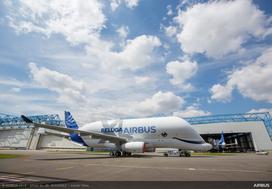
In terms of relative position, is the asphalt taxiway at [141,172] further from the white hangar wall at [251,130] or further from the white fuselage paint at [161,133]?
the white hangar wall at [251,130]

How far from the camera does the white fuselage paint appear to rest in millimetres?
29594

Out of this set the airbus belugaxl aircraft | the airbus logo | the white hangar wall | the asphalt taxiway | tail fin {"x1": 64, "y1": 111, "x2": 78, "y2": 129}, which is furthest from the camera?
the white hangar wall

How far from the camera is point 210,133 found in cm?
6044

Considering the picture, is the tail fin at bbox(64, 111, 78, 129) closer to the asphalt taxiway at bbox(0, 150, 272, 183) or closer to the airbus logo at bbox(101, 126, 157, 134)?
the airbus logo at bbox(101, 126, 157, 134)

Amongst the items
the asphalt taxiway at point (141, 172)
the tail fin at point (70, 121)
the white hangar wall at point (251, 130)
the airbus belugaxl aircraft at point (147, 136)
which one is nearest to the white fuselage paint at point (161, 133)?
the airbus belugaxl aircraft at point (147, 136)

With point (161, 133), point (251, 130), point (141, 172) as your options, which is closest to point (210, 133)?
point (251, 130)

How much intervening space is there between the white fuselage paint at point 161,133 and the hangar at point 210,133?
11797 millimetres

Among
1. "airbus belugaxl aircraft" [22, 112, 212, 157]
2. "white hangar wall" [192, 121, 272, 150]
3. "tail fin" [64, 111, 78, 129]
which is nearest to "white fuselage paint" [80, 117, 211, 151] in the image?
"airbus belugaxl aircraft" [22, 112, 212, 157]

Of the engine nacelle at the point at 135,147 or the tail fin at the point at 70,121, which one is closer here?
the engine nacelle at the point at 135,147

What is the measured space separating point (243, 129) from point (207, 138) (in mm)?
17239

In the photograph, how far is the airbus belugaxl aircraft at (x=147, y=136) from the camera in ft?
96.3

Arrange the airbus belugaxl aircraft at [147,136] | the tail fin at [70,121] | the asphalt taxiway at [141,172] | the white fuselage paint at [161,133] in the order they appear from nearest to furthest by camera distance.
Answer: the asphalt taxiway at [141,172] < the airbus belugaxl aircraft at [147,136] < the white fuselage paint at [161,133] < the tail fin at [70,121]
